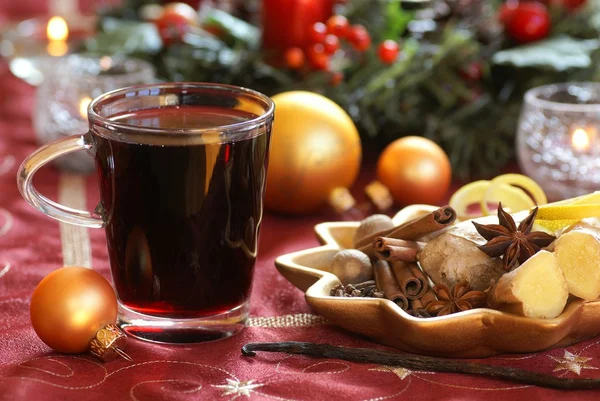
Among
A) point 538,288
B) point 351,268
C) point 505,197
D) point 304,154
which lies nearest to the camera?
point 538,288

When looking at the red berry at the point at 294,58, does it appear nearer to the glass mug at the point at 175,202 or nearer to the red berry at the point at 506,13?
the red berry at the point at 506,13

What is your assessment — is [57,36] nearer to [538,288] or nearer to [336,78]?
[336,78]

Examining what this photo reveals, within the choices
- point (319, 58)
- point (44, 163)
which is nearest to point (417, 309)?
point (44, 163)

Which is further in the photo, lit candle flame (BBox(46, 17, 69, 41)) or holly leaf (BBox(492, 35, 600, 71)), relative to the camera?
lit candle flame (BBox(46, 17, 69, 41))

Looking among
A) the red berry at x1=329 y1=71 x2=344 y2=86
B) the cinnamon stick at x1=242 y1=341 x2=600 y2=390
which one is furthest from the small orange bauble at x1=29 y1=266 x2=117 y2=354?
the red berry at x1=329 y1=71 x2=344 y2=86

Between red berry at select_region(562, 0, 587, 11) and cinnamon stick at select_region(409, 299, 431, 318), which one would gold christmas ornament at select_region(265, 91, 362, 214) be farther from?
red berry at select_region(562, 0, 587, 11)

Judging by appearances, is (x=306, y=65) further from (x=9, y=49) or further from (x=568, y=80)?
(x=9, y=49)

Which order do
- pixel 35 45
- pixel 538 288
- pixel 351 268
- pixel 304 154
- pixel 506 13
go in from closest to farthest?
pixel 538 288 → pixel 351 268 → pixel 304 154 → pixel 506 13 → pixel 35 45

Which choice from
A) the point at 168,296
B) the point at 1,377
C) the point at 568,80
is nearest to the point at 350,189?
the point at 568,80
